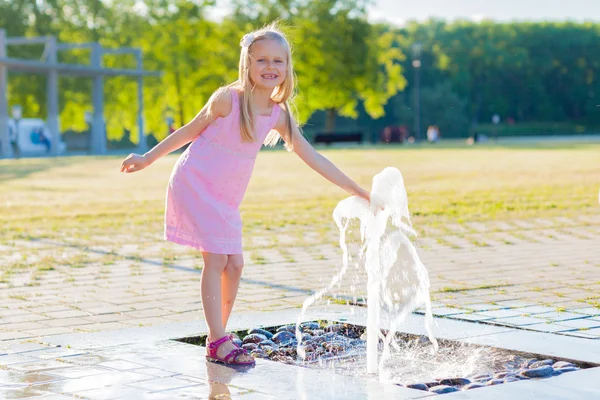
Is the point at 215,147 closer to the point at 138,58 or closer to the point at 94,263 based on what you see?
the point at 94,263

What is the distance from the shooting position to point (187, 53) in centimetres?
6431

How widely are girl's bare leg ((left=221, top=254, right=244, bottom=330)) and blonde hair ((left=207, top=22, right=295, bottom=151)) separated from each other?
1.92ft

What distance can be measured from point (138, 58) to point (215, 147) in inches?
2110

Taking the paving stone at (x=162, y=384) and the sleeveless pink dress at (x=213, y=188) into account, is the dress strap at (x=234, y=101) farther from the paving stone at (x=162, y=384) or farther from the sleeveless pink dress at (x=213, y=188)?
the paving stone at (x=162, y=384)

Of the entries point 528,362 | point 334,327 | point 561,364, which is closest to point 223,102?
point 334,327

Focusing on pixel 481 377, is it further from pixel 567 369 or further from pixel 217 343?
pixel 217 343

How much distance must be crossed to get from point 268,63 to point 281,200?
1311 cm

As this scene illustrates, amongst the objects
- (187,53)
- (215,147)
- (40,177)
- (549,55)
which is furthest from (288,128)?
(549,55)

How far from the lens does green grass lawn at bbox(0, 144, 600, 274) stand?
12.4m

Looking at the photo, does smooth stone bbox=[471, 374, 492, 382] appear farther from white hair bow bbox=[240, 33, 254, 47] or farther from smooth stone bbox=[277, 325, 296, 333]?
white hair bow bbox=[240, 33, 254, 47]

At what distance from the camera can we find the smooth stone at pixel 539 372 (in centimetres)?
435

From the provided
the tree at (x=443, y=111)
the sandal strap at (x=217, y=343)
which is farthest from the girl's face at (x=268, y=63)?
the tree at (x=443, y=111)

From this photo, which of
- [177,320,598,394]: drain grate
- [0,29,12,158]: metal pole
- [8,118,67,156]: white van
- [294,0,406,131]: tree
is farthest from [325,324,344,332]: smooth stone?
[294,0,406,131]: tree

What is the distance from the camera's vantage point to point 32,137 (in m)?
56.2
